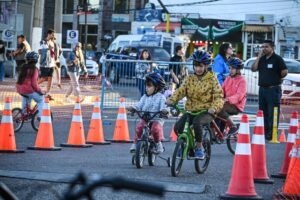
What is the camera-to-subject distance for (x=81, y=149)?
1360 cm

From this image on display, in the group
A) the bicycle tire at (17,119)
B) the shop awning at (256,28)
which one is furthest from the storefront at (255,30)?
the bicycle tire at (17,119)

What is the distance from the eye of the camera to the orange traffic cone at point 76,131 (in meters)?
13.8

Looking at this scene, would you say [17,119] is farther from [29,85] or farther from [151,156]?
[151,156]

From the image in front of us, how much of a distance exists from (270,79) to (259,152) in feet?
20.0

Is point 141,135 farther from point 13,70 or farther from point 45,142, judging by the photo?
point 13,70

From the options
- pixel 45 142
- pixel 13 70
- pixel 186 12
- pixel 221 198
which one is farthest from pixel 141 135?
pixel 186 12

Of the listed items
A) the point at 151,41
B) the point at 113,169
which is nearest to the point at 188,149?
the point at 113,169

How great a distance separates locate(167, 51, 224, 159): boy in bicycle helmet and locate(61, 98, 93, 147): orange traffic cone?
3.21 metres

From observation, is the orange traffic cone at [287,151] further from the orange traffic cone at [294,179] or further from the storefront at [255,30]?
the storefront at [255,30]

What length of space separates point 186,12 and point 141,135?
50092mm

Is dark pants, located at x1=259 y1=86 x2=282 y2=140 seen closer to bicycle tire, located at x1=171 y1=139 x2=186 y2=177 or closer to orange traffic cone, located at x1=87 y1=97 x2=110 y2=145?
orange traffic cone, located at x1=87 y1=97 x2=110 y2=145

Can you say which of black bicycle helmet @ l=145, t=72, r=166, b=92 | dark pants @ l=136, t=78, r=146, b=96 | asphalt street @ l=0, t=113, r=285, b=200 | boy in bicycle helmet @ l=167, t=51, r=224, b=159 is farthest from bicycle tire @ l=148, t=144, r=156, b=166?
dark pants @ l=136, t=78, r=146, b=96

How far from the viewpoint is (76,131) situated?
13820mm

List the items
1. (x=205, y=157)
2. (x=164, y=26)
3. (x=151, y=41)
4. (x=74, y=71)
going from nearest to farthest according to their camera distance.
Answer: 1. (x=205, y=157)
2. (x=74, y=71)
3. (x=151, y=41)
4. (x=164, y=26)
